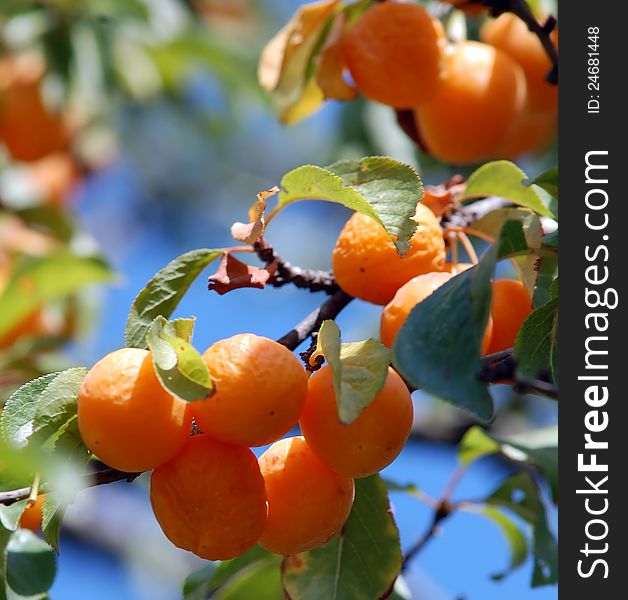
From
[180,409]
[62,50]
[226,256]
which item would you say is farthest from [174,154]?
[180,409]

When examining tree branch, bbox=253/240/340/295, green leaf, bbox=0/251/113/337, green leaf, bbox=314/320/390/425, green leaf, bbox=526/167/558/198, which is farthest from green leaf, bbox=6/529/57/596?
green leaf, bbox=0/251/113/337

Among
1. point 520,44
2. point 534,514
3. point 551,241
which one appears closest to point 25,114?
point 520,44

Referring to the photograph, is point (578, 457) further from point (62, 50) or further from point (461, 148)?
point (62, 50)

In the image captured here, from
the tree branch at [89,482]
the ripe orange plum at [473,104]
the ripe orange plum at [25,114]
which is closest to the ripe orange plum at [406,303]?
the tree branch at [89,482]

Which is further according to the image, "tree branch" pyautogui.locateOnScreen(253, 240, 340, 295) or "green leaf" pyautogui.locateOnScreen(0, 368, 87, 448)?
"tree branch" pyautogui.locateOnScreen(253, 240, 340, 295)

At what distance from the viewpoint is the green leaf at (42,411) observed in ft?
3.34

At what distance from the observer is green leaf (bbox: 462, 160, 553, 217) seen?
4.08 ft

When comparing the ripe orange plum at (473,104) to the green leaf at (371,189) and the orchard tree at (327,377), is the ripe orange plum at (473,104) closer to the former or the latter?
the orchard tree at (327,377)

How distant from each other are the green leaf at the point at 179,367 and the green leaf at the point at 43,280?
3.66 ft

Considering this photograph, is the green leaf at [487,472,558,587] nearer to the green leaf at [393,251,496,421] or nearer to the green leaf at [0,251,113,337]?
the green leaf at [393,251,496,421]

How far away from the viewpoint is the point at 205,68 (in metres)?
2.82

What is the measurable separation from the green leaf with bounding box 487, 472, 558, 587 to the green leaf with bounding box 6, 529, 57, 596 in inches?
30.6

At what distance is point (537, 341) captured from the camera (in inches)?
41.2

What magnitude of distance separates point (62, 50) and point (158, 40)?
12.4 inches
